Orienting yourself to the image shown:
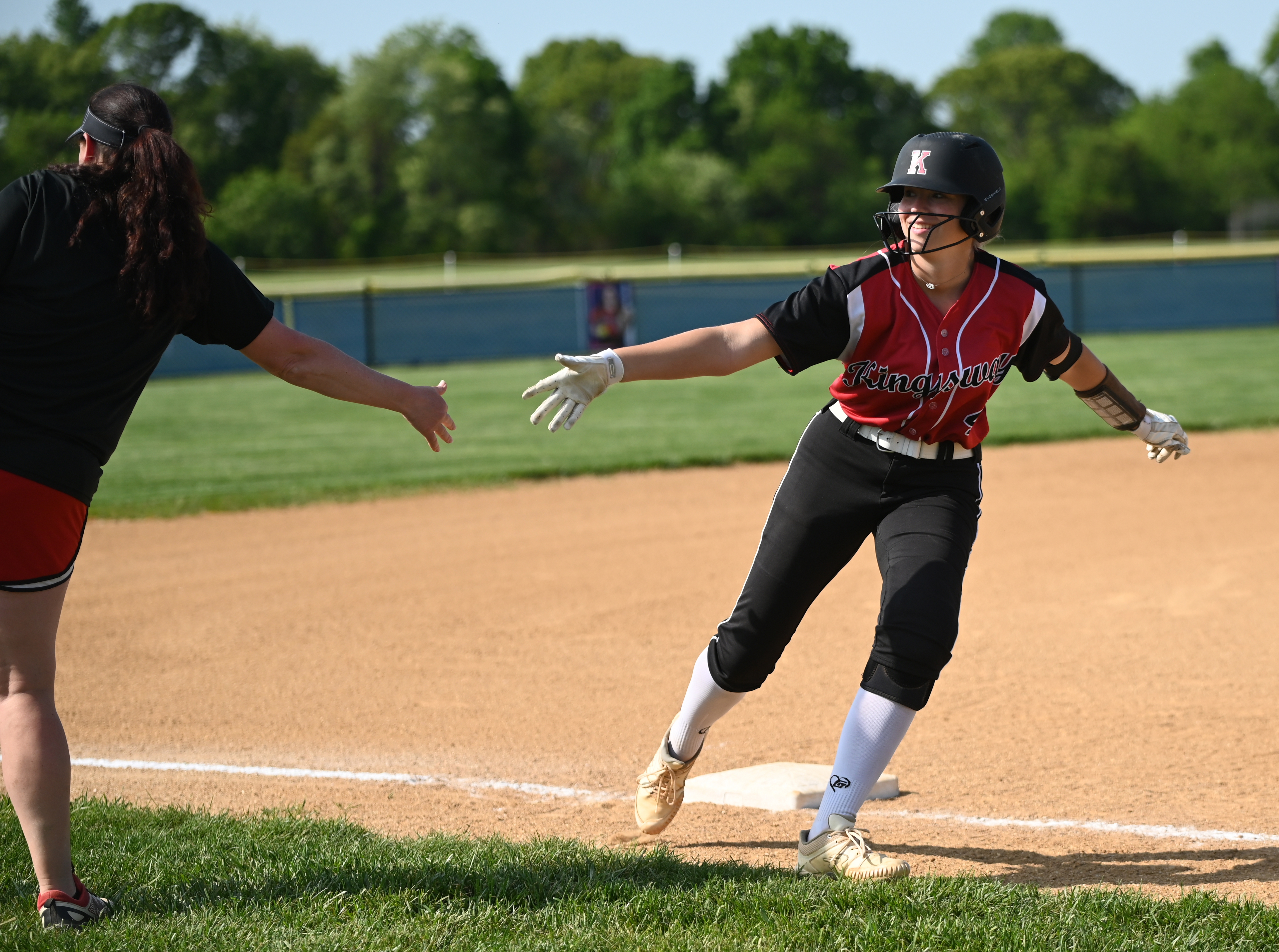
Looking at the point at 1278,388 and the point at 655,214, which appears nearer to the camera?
the point at 1278,388

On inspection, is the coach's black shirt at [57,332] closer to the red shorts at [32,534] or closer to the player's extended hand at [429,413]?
the red shorts at [32,534]

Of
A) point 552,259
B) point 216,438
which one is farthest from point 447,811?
point 552,259

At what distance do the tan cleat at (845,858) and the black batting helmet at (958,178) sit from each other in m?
1.54

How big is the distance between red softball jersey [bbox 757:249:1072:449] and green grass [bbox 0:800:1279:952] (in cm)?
124

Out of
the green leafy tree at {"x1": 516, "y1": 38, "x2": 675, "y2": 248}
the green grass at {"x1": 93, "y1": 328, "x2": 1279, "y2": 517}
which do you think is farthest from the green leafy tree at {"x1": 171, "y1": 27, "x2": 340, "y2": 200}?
the green grass at {"x1": 93, "y1": 328, "x2": 1279, "y2": 517}

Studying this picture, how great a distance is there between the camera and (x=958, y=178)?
11.0 feet

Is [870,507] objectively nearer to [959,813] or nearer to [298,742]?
[959,813]

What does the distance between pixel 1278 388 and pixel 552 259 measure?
3417 centimetres

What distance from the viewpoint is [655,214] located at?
172ft

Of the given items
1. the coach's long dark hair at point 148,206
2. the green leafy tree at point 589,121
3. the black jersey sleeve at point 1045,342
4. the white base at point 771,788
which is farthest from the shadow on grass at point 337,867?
the green leafy tree at point 589,121

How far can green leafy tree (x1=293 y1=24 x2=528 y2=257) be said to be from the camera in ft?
161

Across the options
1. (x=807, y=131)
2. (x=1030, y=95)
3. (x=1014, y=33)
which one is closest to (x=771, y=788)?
(x=807, y=131)

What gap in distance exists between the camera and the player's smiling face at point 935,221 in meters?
3.37

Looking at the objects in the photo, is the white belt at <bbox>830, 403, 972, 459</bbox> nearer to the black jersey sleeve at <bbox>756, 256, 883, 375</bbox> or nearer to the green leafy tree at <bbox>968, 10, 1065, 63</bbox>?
the black jersey sleeve at <bbox>756, 256, 883, 375</bbox>
